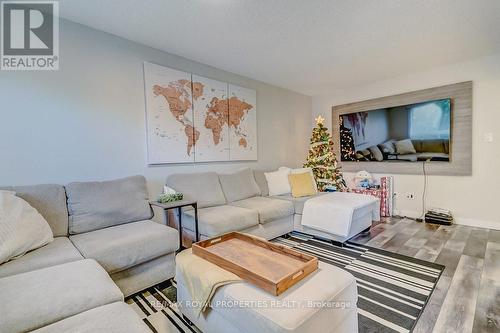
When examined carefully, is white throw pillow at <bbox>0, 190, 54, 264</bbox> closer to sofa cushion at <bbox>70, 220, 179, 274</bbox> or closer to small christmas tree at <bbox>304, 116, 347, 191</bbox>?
sofa cushion at <bbox>70, 220, 179, 274</bbox>

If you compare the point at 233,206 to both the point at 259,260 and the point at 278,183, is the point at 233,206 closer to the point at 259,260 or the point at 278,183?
the point at 278,183

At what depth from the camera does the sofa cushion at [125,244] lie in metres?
1.60

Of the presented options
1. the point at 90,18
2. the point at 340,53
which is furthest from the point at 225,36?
the point at 340,53

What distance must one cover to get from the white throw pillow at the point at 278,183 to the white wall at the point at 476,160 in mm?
2147

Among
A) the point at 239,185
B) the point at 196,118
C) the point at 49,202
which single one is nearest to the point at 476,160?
the point at 239,185

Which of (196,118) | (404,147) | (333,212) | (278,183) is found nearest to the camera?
(333,212)

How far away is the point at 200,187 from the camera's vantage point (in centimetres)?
288

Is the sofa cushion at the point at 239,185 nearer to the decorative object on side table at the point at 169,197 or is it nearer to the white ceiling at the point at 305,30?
the decorative object on side table at the point at 169,197

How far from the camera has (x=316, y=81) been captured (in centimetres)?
409

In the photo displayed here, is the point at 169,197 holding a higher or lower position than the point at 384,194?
higher

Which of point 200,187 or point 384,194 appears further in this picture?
point 384,194

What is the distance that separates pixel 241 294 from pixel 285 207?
6.56ft

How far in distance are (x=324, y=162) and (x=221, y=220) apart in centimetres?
272

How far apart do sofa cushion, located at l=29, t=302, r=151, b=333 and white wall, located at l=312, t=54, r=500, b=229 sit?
438cm
